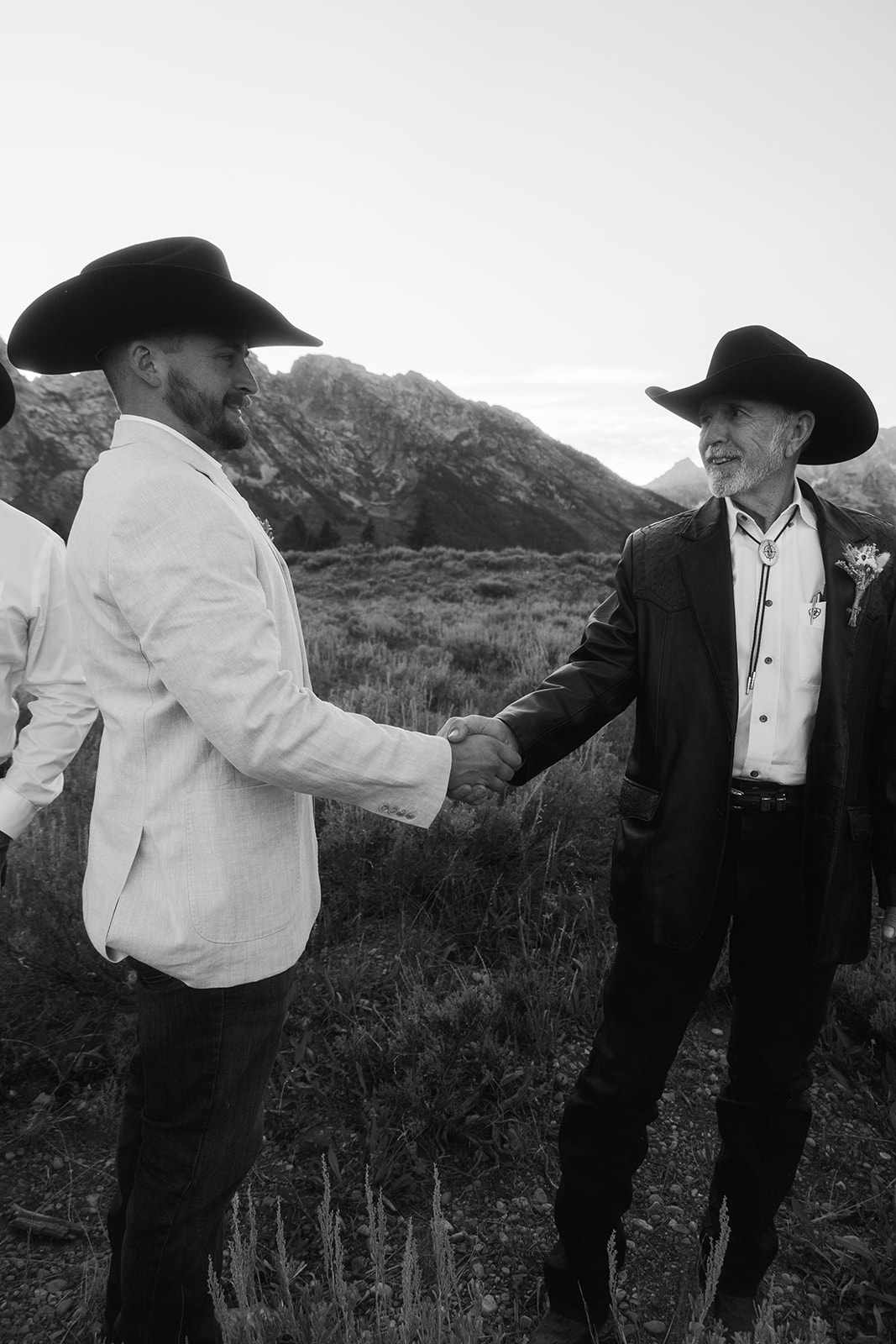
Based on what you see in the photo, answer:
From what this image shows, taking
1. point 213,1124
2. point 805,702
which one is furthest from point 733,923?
point 213,1124

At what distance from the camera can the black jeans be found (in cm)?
228

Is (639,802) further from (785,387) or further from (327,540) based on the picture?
(327,540)

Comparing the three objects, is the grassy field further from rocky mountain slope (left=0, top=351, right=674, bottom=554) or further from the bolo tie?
rocky mountain slope (left=0, top=351, right=674, bottom=554)

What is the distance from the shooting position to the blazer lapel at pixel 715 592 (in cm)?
226

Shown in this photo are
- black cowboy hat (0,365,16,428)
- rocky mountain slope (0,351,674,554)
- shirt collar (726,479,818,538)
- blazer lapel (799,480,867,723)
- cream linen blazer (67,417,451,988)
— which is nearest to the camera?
cream linen blazer (67,417,451,988)

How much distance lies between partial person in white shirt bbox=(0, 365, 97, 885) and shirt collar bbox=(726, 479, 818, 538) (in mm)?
2091

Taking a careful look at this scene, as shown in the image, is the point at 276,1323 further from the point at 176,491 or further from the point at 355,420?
the point at 355,420

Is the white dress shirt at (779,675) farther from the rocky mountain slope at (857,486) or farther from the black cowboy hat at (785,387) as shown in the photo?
the rocky mountain slope at (857,486)

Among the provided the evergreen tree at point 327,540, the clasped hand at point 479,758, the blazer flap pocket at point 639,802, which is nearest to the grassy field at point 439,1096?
the clasped hand at point 479,758

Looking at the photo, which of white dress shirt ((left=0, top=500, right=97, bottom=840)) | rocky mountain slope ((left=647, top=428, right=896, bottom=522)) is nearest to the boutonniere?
white dress shirt ((left=0, top=500, right=97, bottom=840))

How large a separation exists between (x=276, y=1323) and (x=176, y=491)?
1980mm

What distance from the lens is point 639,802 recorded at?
2.33 metres

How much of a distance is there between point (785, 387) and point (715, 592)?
2.35 ft

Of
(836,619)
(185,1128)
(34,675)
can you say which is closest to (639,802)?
(836,619)
